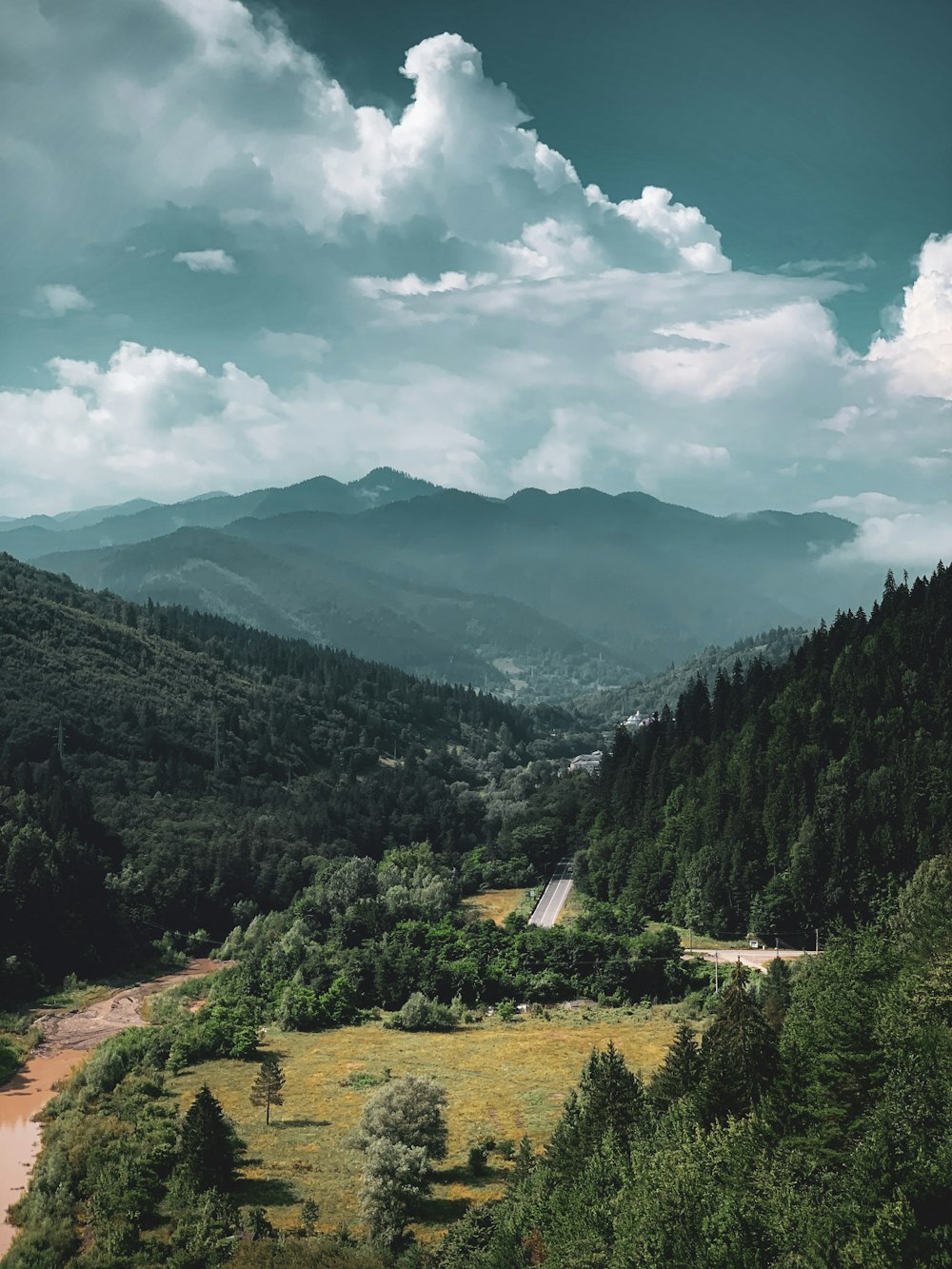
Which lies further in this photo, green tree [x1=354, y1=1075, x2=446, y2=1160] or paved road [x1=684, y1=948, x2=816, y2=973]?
paved road [x1=684, y1=948, x2=816, y2=973]

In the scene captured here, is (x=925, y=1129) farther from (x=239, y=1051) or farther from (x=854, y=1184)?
(x=239, y=1051)

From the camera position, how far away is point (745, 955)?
105m

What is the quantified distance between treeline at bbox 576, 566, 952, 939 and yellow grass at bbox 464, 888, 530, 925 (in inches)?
385

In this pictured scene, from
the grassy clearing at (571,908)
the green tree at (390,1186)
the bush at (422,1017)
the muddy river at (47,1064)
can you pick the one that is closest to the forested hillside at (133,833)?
the muddy river at (47,1064)

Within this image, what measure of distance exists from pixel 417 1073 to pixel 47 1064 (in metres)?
38.3

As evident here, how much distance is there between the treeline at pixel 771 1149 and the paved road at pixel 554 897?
69.5 metres

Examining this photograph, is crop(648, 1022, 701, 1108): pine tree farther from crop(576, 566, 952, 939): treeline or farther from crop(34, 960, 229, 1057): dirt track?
crop(34, 960, 229, 1057): dirt track

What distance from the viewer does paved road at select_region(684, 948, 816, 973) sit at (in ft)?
333

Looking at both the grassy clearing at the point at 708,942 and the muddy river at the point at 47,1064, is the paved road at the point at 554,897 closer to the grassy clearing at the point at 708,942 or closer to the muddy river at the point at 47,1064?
the grassy clearing at the point at 708,942

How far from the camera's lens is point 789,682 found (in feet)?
497

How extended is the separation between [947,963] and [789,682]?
104148mm

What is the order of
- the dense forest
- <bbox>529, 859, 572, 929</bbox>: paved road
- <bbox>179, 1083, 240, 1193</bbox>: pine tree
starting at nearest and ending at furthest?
the dense forest < <bbox>179, 1083, 240, 1193</bbox>: pine tree < <bbox>529, 859, 572, 929</bbox>: paved road

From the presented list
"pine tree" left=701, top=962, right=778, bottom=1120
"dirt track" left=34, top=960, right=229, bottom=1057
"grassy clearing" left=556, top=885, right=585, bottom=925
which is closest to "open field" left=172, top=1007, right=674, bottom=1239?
"pine tree" left=701, top=962, right=778, bottom=1120

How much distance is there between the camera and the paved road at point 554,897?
130m
